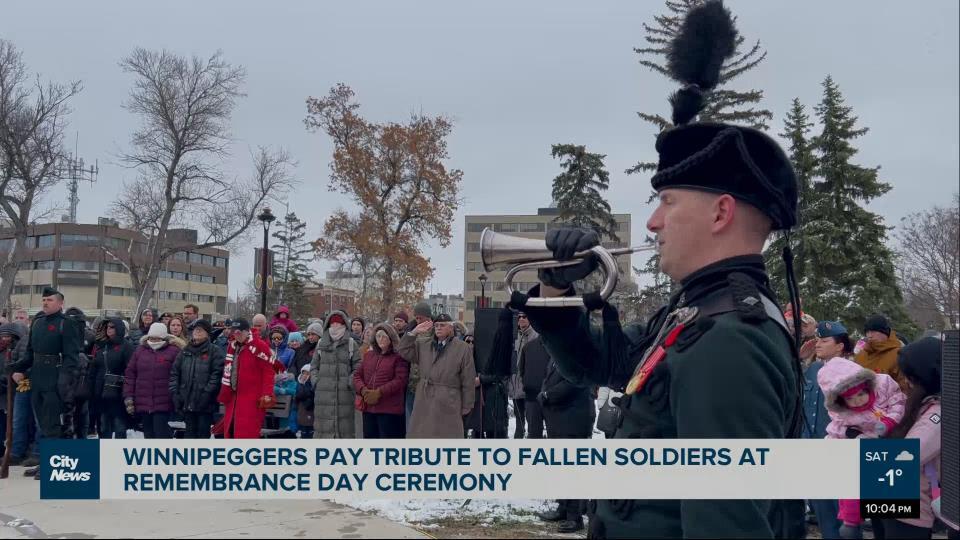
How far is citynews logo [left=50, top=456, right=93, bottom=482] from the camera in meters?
3.57

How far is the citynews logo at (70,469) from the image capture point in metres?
3.52

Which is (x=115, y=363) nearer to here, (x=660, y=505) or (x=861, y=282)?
(x=660, y=505)

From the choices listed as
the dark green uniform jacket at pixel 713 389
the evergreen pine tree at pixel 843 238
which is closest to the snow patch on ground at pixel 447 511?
the dark green uniform jacket at pixel 713 389

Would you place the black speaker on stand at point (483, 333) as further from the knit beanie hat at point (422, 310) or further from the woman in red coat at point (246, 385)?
the woman in red coat at point (246, 385)

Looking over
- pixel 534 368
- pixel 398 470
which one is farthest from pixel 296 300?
pixel 398 470

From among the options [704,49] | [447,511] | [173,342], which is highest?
[704,49]

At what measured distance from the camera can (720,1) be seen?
2.39m

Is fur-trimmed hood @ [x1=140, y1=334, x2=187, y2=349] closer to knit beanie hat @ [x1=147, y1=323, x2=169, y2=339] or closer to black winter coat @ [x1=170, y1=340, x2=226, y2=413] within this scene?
knit beanie hat @ [x1=147, y1=323, x2=169, y2=339]

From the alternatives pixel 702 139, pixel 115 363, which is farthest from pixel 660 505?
pixel 115 363

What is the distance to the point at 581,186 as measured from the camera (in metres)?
25.4

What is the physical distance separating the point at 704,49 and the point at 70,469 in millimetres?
3540

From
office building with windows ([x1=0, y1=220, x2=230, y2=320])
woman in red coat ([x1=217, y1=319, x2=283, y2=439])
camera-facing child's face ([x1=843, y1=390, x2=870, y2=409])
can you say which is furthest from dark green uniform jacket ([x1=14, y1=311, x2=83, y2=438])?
office building with windows ([x1=0, y1=220, x2=230, y2=320])

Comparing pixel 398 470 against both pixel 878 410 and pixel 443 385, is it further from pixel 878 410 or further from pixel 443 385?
pixel 443 385

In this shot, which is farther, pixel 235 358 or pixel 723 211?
pixel 235 358
